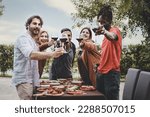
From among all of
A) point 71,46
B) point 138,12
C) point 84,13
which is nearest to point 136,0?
point 138,12

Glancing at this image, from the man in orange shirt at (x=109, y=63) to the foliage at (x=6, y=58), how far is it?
10.1 m

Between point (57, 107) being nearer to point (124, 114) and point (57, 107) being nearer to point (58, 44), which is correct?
point (124, 114)

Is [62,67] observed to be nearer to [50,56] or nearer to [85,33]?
[85,33]

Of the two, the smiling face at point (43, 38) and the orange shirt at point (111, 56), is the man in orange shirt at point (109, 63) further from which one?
the smiling face at point (43, 38)

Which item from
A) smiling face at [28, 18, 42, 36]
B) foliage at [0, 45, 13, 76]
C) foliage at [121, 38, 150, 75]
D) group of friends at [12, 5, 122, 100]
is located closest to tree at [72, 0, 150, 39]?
foliage at [121, 38, 150, 75]

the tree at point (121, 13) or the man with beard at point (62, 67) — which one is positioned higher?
the tree at point (121, 13)

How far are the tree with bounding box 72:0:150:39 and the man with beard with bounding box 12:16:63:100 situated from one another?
8.16m

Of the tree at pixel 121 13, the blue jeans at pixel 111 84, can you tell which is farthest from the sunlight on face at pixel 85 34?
the tree at pixel 121 13

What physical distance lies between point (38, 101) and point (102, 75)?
3.31ft

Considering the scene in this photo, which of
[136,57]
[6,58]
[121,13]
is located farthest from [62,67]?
[6,58]

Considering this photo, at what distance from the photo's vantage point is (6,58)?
560 inches

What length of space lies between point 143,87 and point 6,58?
11.7 metres

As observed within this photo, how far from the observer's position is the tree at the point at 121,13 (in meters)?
12.5

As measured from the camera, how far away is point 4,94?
8.70m
